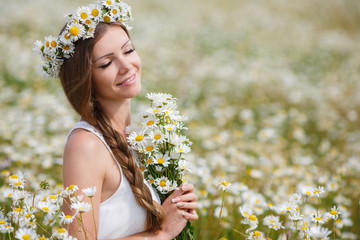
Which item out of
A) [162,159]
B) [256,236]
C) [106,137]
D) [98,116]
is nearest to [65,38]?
[98,116]

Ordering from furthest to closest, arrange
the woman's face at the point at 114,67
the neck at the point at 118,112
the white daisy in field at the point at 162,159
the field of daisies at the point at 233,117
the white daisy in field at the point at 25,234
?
the field of daisies at the point at 233,117, the neck at the point at 118,112, the woman's face at the point at 114,67, the white daisy in field at the point at 162,159, the white daisy in field at the point at 25,234

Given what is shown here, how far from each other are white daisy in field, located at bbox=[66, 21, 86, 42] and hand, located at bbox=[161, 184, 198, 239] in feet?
3.34

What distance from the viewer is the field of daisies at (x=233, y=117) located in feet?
7.60

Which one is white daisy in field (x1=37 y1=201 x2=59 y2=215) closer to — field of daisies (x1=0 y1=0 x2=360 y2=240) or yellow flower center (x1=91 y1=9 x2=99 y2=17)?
field of daisies (x1=0 y1=0 x2=360 y2=240)

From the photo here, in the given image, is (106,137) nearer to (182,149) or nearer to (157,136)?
(157,136)

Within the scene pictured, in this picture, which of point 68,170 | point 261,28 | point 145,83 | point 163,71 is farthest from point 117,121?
point 261,28

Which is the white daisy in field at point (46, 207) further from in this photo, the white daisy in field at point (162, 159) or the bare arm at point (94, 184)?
Answer: the white daisy in field at point (162, 159)

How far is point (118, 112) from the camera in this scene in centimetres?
217

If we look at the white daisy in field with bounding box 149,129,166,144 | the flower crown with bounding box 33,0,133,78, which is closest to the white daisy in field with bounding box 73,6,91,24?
the flower crown with bounding box 33,0,133,78

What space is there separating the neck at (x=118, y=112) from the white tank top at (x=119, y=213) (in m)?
0.21

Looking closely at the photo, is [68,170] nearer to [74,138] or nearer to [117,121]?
[74,138]

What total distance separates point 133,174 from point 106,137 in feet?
0.85

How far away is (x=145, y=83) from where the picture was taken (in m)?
6.04

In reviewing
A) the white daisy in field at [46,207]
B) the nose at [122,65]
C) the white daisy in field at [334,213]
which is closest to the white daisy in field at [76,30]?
the nose at [122,65]
